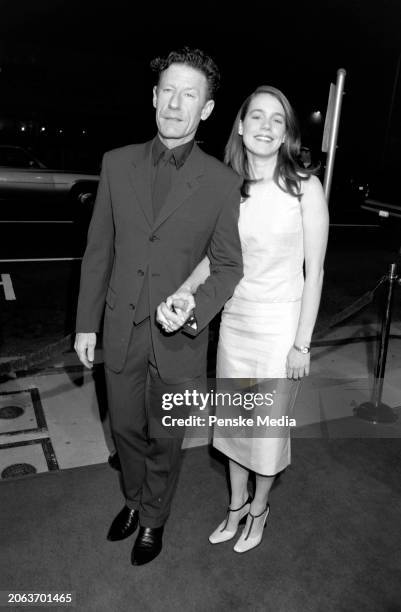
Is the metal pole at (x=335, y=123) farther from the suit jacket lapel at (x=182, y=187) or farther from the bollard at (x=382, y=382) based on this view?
the suit jacket lapel at (x=182, y=187)

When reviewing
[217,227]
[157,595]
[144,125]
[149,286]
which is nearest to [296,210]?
[217,227]

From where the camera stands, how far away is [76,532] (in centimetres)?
254

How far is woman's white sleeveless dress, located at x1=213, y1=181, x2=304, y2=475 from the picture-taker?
2.26m

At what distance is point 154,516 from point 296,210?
1471mm

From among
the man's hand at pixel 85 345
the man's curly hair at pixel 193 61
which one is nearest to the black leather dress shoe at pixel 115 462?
the man's hand at pixel 85 345

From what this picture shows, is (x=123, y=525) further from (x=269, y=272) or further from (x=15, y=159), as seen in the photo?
(x=15, y=159)

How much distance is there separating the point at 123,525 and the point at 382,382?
6.96 feet

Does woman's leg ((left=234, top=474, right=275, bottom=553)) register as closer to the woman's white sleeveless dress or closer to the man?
the woman's white sleeveless dress

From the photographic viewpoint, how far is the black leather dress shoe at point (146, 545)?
2402 mm

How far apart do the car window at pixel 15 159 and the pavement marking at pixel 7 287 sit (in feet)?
14.5

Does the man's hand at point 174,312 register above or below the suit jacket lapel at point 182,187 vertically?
below

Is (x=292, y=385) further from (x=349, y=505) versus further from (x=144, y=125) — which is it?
(x=144, y=125)

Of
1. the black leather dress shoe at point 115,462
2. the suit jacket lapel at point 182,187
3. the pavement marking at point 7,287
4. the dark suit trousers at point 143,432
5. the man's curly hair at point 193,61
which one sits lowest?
the pavement marking at point 7,287

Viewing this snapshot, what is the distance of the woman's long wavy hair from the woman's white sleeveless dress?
36 millimetres
